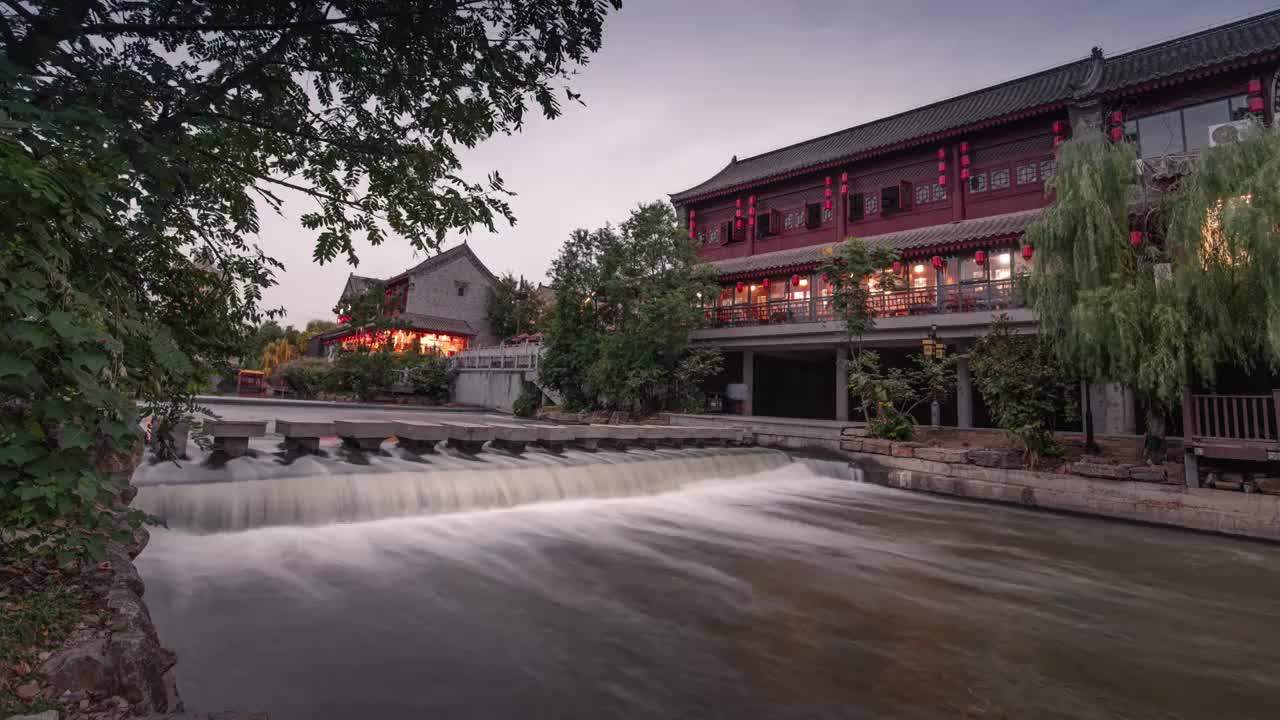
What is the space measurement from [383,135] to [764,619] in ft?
14.3

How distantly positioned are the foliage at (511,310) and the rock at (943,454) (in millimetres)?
28210

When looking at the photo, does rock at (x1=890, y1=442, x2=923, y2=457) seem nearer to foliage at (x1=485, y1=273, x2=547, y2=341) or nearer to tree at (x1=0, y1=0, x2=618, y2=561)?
tree at (x1=0, y1=0, x2=618, y2=561)

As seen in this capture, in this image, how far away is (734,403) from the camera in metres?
22.2

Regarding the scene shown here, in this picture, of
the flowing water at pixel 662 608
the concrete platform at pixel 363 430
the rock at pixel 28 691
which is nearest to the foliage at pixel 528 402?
the concrete platform at pixel 363 430

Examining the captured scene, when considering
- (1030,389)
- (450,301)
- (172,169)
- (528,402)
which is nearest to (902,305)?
(1030,389)

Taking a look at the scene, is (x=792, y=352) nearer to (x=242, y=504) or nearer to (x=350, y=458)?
(x=350, y=458)

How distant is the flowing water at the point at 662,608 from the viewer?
11.3 ft

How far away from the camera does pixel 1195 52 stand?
1557cm

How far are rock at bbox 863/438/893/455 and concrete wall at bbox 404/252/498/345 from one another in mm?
27485

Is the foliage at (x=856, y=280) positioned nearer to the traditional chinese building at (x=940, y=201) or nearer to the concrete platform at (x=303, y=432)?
the traditional chinese building at (x=940, y=201)

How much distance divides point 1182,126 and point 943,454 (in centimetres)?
1058

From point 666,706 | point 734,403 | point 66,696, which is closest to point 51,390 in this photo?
point 66,696

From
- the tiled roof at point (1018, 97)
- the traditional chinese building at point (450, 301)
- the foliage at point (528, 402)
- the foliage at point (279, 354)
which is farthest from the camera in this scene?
the foliage at point (279, 354)

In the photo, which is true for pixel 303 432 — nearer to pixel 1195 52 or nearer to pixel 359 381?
pixel 359 381
